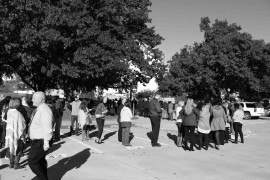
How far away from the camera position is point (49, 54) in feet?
68.1

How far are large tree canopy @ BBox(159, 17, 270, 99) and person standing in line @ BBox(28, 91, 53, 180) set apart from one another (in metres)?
29.7

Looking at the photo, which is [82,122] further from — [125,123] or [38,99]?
[38,99]

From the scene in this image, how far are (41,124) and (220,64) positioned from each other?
100ft

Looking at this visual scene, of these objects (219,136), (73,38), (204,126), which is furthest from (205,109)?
(73,38)

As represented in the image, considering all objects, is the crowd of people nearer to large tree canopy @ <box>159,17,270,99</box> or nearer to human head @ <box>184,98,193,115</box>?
human head @ <box>184,98,193,115</box>

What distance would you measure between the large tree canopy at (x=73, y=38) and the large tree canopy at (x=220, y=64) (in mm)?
8681

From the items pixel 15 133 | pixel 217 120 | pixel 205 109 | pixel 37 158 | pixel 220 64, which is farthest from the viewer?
pixel 220 64

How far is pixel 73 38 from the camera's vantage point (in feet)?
69.8

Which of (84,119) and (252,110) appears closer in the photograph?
(84,119)

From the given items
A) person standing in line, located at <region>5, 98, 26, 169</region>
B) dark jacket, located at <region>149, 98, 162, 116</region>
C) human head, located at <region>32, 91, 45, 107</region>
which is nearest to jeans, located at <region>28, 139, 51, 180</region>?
human head, located at <region>32, 91, 45, 107</region>

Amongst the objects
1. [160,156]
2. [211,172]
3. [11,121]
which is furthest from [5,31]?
[211,172]

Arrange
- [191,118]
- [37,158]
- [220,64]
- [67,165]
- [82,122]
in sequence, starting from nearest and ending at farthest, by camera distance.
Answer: [37,158] → [67,165] → [191,118] → [82,122] → [220,64]

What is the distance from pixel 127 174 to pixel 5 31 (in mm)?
14900

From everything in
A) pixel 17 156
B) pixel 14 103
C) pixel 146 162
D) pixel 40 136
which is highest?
pixel 14 103
